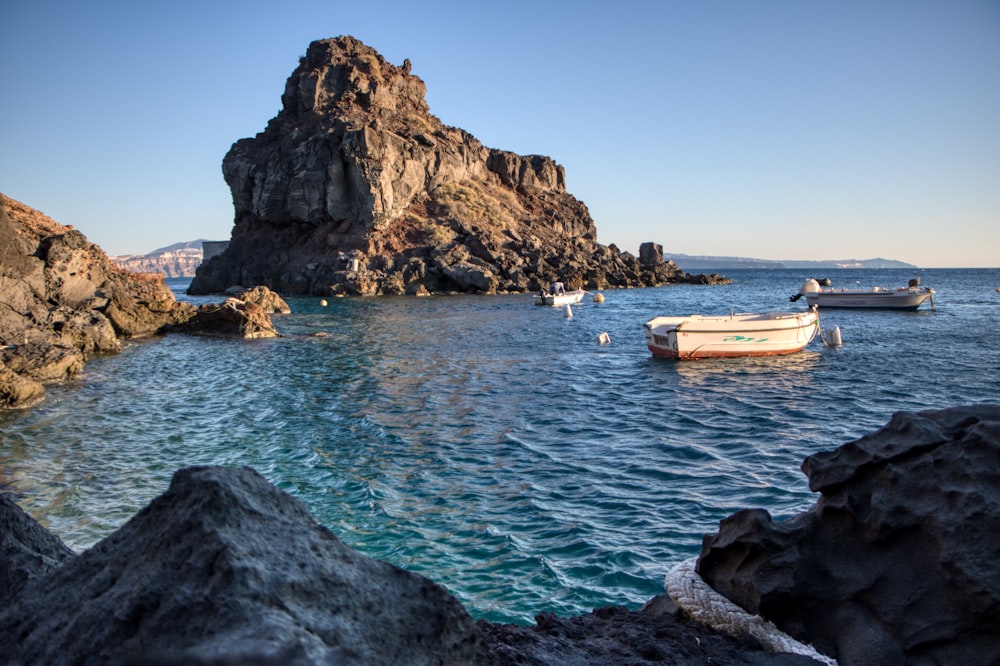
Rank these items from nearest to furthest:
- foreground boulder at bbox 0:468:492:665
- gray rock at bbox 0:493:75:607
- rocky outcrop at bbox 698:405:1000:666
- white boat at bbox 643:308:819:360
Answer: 1. foreground boulder at bbox 0:468:492:665
2. gray rock at bbox 0:493:75:607
3. rocky outcrop at bbox 698:405:1000:666
4. white boat at bbox 643:308:819:360

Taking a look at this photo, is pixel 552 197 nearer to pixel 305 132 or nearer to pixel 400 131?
pixel 400 131

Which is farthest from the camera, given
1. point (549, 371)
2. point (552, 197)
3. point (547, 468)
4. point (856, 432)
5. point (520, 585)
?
point (552, 197)

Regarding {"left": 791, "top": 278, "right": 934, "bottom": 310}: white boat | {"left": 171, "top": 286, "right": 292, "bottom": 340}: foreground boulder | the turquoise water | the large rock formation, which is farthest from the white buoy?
the large rock formation

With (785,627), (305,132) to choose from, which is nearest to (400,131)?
(305,132)

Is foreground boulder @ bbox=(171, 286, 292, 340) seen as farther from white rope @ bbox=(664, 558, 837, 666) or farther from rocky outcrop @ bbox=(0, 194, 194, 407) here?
white rope @ bbox=(664, 558, 837, 666)

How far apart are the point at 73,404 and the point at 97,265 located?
42.8 ft

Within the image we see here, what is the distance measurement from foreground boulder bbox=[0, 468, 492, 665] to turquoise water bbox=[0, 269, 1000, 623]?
3.58m

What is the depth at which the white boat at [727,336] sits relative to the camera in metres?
21.9

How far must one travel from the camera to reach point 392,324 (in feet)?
119

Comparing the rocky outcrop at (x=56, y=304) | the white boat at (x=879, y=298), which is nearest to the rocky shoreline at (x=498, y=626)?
the rocky outcrop at (x=56, y=304)

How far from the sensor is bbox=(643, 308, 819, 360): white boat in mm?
21891

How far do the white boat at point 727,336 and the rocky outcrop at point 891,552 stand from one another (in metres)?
17.8

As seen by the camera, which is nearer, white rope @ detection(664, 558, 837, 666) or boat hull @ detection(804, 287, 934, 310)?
white rope @ detection(664, 558, 837, 666)

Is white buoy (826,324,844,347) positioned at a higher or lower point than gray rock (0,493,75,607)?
lower
